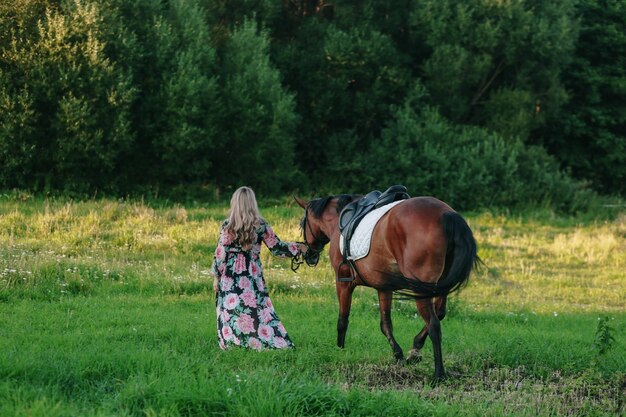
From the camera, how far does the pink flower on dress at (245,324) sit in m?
9.80

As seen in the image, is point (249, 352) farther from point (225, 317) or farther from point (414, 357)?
point (414, 357)

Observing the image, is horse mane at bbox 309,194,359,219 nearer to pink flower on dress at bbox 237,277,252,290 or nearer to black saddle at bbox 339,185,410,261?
black saddle at bbox 339,185,410,261

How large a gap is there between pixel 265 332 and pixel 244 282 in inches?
26.2

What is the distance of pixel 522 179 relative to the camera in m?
34.2

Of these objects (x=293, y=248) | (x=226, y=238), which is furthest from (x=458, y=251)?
(x=226, y=238)

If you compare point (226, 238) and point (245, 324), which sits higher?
point (226, 238)

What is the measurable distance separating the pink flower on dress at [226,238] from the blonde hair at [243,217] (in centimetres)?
8

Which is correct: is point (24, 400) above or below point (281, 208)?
above

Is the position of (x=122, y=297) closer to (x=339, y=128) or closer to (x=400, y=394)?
(x=400, y=394)

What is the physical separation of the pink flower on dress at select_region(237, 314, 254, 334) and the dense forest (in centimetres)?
1755

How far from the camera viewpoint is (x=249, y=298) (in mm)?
9977

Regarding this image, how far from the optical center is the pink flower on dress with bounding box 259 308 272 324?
9.92 meters

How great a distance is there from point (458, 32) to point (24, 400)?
104ft

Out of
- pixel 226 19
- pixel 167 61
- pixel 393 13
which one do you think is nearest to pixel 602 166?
pixel 393 13
